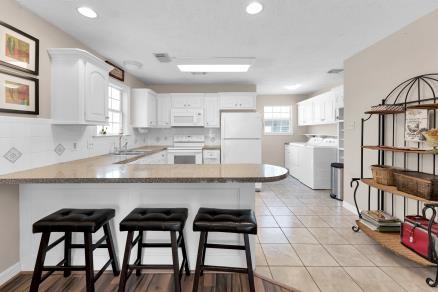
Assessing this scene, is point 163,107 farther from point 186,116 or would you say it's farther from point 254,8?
point 254,8

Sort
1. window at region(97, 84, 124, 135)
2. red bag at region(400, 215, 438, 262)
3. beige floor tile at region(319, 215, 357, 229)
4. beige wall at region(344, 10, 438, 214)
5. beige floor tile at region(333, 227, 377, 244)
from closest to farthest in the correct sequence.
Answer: red bag at region(400, 215, 438, 262)
beige wall at region(344, 10, 438, 214)
beige floor tile at region(333, 227, 377, 244)
beige floor tile at region(319, 215, 357, 229)
window at region(97, 84, 124, 135)

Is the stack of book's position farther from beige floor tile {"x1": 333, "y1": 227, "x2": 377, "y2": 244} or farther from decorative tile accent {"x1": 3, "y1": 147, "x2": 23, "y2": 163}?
decorative tile accent {"x1": 3, "y1": 147, "x2": 23, "y2": 163}

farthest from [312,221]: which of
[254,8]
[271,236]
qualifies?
[254,8]

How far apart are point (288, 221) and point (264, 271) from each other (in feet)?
4.40

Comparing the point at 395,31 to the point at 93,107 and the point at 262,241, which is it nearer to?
the point at 262,241

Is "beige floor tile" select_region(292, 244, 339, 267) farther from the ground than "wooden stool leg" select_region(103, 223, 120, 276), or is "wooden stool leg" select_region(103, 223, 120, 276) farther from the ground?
"wooden stool leg" select_region(103, 223, 120, 276)

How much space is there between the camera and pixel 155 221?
5.76 ft

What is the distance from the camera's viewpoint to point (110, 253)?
6.74ft

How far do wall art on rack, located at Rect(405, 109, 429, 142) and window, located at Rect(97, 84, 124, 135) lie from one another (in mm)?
4033

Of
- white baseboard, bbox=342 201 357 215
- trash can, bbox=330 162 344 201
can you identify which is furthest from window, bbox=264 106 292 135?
white baseboard, bbox=342 201 357 215

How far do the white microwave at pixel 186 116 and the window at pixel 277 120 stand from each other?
261cm

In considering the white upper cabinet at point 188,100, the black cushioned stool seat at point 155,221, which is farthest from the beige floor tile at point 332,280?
the white upper cabinet at point 188,100

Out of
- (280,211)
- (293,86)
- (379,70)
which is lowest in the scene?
(280,211)

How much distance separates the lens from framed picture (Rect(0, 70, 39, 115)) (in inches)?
80.6
